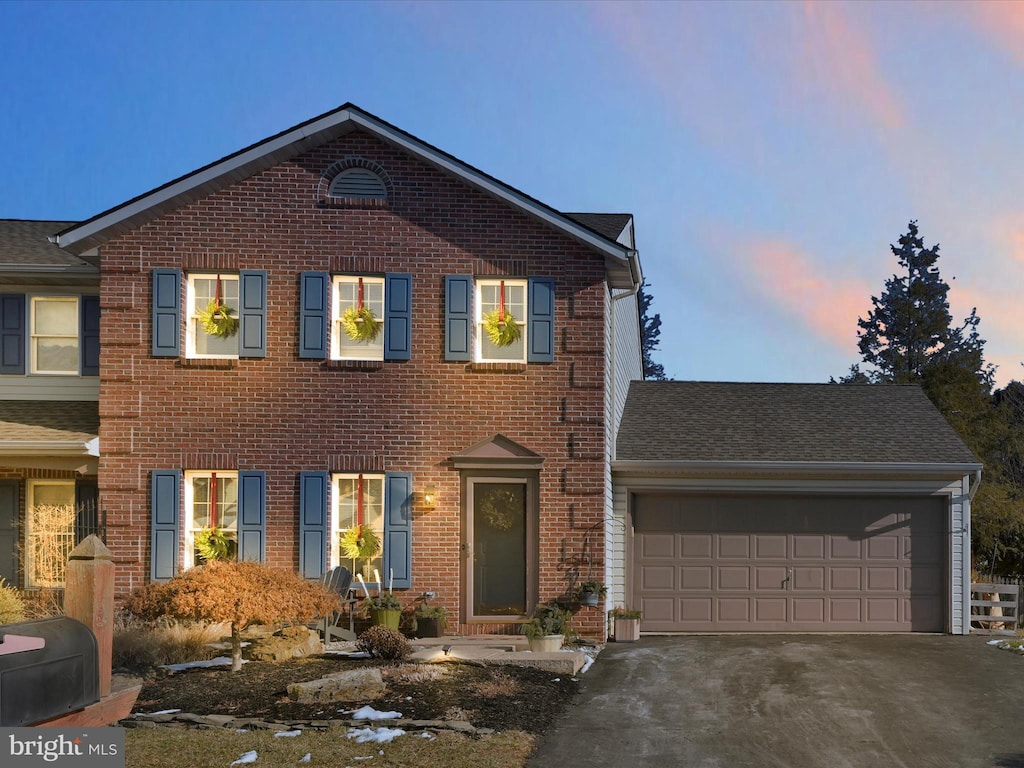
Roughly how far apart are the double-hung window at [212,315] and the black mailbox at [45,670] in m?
11.2

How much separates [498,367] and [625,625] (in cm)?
441

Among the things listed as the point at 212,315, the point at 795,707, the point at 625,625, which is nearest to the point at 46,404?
the point at 212,315

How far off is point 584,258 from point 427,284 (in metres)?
2.41

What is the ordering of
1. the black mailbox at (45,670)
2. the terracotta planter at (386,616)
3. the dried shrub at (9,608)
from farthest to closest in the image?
the terracotta planter at (386,616), the dried shrub at (9,608), the black mailbox at (45,670)

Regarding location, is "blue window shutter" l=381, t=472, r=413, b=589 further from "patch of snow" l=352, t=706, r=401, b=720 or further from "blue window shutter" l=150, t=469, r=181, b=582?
"patch of snow" l=352, t=706, r=401, b=720

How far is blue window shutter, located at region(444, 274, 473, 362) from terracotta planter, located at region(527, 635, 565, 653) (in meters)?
4.28

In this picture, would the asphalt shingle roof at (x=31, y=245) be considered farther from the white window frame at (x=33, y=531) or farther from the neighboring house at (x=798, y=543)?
the neighboring house at (x=798, y=543)

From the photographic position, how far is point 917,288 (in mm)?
41906

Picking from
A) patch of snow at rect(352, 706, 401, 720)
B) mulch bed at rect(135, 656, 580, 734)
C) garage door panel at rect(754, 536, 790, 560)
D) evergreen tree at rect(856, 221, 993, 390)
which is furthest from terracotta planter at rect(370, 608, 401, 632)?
evergreen tree at rect(856, 221, 993, 390)

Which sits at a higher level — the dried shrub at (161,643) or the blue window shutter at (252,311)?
the blue window shutter at (252,311)

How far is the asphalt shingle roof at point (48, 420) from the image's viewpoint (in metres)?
16.1

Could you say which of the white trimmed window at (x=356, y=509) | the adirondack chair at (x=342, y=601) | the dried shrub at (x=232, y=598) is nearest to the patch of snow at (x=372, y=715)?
the dried shrub at (x=232, y=598)

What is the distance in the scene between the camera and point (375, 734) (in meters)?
9.30

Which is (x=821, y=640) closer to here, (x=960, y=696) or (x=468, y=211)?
(x=960, y=696)
